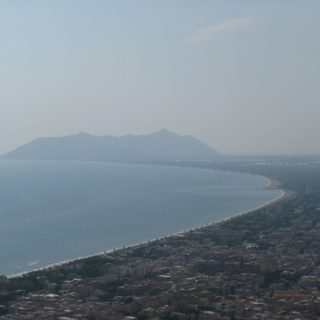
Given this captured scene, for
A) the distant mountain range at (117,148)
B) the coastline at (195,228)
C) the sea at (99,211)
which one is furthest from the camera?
the distant mountain range at (117,148)

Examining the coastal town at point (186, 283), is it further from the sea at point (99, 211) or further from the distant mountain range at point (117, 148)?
the distant mountain range at point (117, 148)

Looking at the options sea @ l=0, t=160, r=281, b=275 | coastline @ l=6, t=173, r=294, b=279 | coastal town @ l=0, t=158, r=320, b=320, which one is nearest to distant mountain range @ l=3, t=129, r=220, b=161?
sea @ l=0, t=160, r=281, b=275

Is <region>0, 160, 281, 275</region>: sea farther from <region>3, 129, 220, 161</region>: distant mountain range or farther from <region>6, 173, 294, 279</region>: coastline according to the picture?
<region>3, 129, 220, 161</region>: distant mountain range

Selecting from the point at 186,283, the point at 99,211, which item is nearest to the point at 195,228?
the point at 99,211

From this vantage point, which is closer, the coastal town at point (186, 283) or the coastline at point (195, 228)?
the coastal town at point (186, 283)

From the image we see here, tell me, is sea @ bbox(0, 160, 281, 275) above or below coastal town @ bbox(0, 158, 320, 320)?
above

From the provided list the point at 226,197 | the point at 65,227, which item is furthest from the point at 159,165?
the point at 65,227

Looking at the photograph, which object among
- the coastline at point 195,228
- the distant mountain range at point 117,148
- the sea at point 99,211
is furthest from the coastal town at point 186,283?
the distant mountain range at point 117,148
